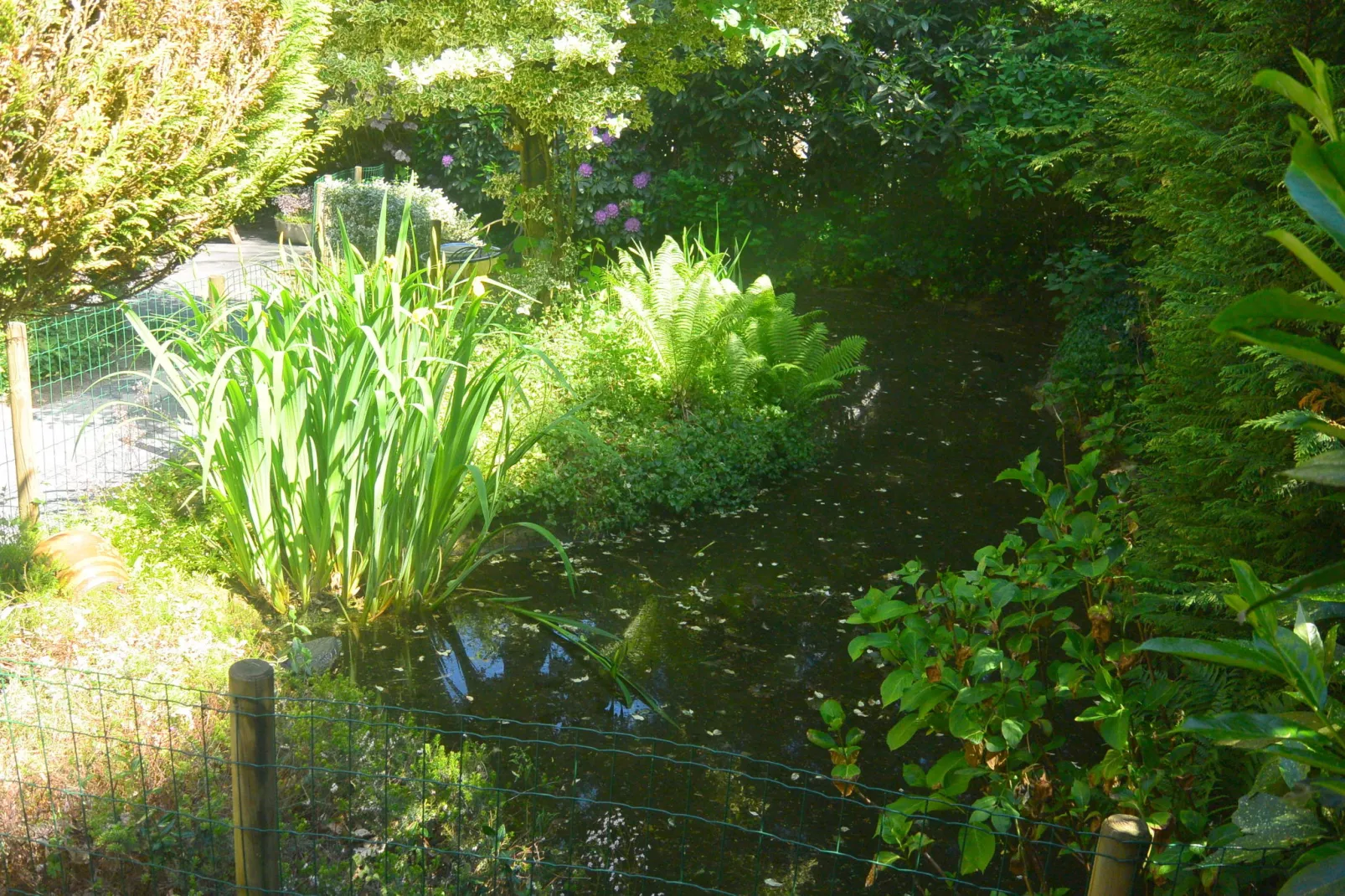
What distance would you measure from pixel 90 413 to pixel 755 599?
2.96 m

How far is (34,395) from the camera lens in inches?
252

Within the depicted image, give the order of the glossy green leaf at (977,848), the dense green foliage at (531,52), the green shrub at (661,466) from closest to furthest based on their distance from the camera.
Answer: the glossy green leaf at (977,848)
the green shrub at (661,466)
the dense green foliage at (531,52)

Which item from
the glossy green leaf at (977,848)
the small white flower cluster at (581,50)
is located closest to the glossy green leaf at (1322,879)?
the glossy green leaf at (977,848)

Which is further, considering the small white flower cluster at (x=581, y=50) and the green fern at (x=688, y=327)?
the green fern at (x=688, y=327)

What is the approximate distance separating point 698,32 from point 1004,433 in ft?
10.0

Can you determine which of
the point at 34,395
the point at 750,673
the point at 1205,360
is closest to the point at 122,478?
the point at 34,395

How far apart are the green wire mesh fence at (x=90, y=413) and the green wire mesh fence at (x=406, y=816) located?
1.79 m

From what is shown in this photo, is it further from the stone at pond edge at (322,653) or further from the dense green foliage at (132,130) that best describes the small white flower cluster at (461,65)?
the stone at pond edge at (322,653)

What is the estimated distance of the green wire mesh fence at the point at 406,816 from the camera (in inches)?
101

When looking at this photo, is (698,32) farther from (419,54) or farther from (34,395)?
(34,395)

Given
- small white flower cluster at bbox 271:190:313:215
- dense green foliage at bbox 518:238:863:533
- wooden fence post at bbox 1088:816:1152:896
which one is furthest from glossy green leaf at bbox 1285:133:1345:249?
small white flower cluster at bbox 271:190:313:215

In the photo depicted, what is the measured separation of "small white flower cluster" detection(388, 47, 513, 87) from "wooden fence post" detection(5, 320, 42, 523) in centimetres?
231

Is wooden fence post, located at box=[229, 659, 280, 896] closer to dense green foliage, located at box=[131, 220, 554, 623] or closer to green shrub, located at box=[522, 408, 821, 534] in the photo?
dense green foliage, located at box=[131, 220, 554, 623]

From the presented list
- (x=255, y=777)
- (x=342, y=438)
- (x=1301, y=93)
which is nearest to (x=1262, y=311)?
(x=1301, y=93)
